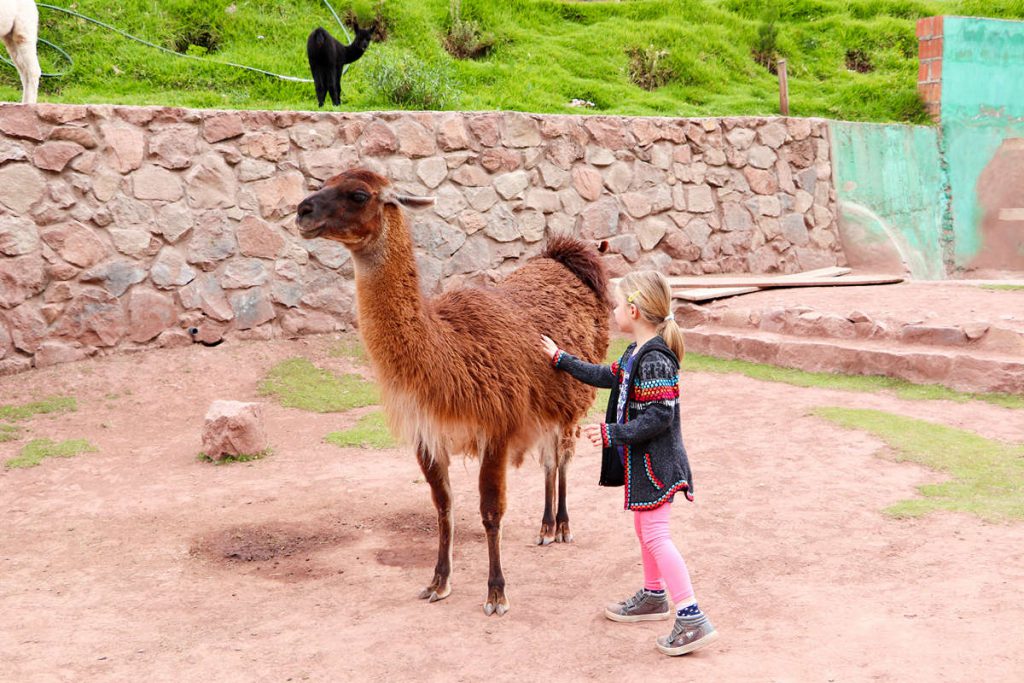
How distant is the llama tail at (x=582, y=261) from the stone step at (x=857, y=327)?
390cm

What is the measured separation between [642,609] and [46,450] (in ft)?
14.0

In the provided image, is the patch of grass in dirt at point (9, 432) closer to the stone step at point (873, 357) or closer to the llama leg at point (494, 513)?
the llama leg at point (494, 513)

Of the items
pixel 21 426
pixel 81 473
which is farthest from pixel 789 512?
pixel 21 426

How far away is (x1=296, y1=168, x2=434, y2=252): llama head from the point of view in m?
3.67

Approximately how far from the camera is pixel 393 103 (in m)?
9.66

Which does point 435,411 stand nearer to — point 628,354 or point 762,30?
point 628,354

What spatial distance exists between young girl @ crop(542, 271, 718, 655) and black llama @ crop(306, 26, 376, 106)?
6296 mm

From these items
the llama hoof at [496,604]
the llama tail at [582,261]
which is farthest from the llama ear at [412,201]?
the llama hoof at [496,604]

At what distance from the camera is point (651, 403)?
3514mm

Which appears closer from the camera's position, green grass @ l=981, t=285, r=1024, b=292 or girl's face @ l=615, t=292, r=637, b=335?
girl's face @ l=615, t=292, r=637, b=335

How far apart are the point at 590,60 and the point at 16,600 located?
1047 centimetres

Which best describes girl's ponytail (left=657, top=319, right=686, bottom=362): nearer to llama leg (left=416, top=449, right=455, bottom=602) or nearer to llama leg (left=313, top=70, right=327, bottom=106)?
llama leg (left=416, top=449, right=455, bottom=602)

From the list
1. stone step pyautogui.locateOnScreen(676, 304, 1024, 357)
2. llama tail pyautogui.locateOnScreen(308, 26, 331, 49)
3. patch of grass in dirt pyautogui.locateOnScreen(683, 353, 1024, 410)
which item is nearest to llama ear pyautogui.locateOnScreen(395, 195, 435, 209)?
patch of grass in dirt pyautogui.locateOnScreen(683, 353, 1024, 410)

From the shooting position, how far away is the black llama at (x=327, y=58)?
9023 millimetres
